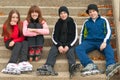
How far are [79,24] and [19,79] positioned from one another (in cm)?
212

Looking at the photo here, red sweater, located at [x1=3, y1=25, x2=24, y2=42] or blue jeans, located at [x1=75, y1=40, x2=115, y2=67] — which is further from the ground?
red sweater, located at [x1=3, y1=25, x2=24, y2=42]

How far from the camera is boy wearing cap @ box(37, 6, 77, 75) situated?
17.6 ft

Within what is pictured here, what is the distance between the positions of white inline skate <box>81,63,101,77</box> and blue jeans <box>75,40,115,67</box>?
0.12 meters

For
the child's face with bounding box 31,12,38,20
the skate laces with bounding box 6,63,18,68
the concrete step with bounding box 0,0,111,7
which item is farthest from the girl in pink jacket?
the concrete step with bounding box 0,0,111,7

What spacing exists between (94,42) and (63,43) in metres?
0.58

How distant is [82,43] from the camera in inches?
228

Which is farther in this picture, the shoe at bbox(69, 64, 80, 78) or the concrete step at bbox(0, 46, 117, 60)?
the concrete step at bbox(0, 46, 117, 60)

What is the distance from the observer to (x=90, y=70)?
17.4 feet

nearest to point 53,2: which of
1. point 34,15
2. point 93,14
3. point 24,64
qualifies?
point 34,15

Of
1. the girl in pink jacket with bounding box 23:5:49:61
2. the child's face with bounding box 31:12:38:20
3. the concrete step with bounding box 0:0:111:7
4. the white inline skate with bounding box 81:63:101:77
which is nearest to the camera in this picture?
the white inline skate with bounding box 81:63:101:77

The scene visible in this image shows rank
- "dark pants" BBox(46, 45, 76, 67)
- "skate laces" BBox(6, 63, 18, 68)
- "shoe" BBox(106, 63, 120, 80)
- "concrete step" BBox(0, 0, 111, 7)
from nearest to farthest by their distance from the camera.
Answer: "shoe" BBox(106, 63, 120, 80) < "skate laces" BBox(6, 63, 18, 68) < "dark pants" BBox(46, 45, 76, 67) < "concrete step" BBox(0, 0, 111, 7)

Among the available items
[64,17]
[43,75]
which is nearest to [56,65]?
[43,75]

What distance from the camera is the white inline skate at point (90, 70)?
5273 mm

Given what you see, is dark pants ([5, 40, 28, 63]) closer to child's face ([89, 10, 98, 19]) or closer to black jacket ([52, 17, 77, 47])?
black jacket ([52, 17, 77, 47])
